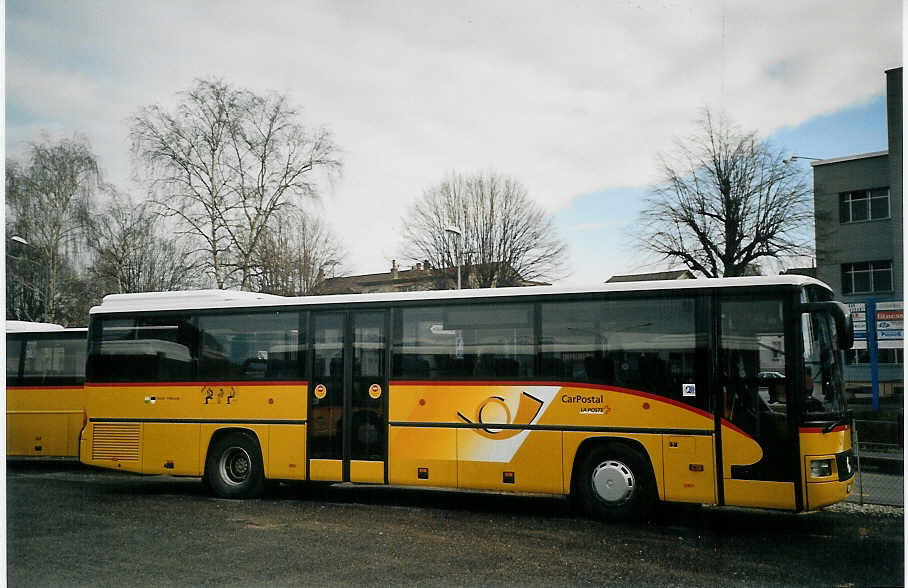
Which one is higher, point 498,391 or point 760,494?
point 498,391

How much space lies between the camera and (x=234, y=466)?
10906 mm

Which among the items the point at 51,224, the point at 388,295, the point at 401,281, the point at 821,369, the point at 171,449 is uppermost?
the point at 51,224

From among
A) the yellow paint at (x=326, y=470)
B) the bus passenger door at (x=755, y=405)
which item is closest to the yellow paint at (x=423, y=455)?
the yellow paint at (x=326, y=470)

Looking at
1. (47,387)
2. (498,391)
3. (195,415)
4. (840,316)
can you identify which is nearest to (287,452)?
(195,415)

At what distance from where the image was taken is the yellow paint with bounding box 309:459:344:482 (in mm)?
10023

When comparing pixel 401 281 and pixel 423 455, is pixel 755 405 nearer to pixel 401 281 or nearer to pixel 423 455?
pixel 423 455

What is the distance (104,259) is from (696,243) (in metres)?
18.2

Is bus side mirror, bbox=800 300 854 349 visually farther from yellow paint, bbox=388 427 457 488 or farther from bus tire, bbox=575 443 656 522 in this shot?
yellow paint, bbox=388 427 457 488

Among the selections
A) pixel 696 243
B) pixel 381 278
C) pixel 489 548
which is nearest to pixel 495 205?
pixel 381 278

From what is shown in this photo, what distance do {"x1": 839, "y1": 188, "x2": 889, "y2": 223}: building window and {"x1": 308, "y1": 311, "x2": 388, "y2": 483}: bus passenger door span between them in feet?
73.7

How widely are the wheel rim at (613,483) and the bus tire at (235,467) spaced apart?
4561 millimetres

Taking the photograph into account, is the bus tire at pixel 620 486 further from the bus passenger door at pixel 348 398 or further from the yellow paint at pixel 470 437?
the bus passenger door at pixel 348 398

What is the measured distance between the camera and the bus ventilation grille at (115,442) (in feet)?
36.8

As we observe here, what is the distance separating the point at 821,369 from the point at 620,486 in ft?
7.97
